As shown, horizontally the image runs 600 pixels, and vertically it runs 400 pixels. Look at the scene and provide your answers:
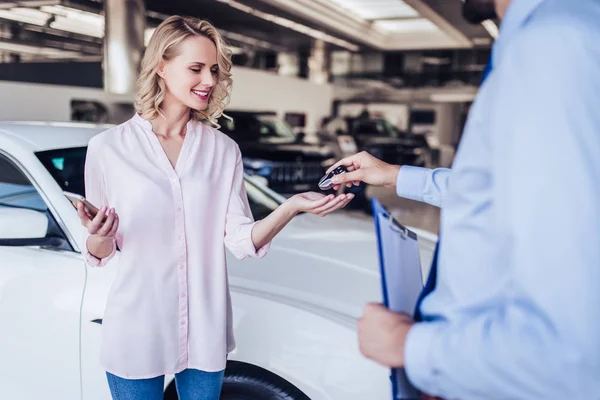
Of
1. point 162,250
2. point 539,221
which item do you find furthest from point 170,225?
point 539,221

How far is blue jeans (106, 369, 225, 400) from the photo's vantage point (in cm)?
153

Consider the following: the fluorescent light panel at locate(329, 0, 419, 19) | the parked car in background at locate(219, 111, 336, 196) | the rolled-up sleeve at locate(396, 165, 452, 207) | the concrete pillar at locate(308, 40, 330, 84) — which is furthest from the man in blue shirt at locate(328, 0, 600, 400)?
the concrete pillar at locate(308, 40, 330, 84)

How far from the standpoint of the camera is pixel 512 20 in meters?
0.76

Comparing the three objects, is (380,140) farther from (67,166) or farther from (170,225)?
(170,225)

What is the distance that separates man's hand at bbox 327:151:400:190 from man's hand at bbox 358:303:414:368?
61 centimetres

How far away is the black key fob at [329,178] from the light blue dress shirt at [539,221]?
640 millimetres

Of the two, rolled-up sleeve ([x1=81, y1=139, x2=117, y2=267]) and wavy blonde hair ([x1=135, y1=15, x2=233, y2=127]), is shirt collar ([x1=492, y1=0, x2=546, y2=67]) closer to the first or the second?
wavy blonde hair ([x1=135, y1=15, x2=233, y2=127])

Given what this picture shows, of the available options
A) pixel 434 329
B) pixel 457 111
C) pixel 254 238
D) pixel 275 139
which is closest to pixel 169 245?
pixel 254 238

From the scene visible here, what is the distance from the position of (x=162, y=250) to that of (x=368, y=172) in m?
0.54

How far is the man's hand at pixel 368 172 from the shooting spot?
56.5 inches

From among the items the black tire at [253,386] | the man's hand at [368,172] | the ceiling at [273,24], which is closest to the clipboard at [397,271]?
the man's hand at [368,172]

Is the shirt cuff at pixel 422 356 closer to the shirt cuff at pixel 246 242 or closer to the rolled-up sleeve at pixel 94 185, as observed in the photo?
the shirt cuff at pixel 246 242

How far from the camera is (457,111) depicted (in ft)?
96.9

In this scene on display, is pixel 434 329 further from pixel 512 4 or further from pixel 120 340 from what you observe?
pixel 120 340
